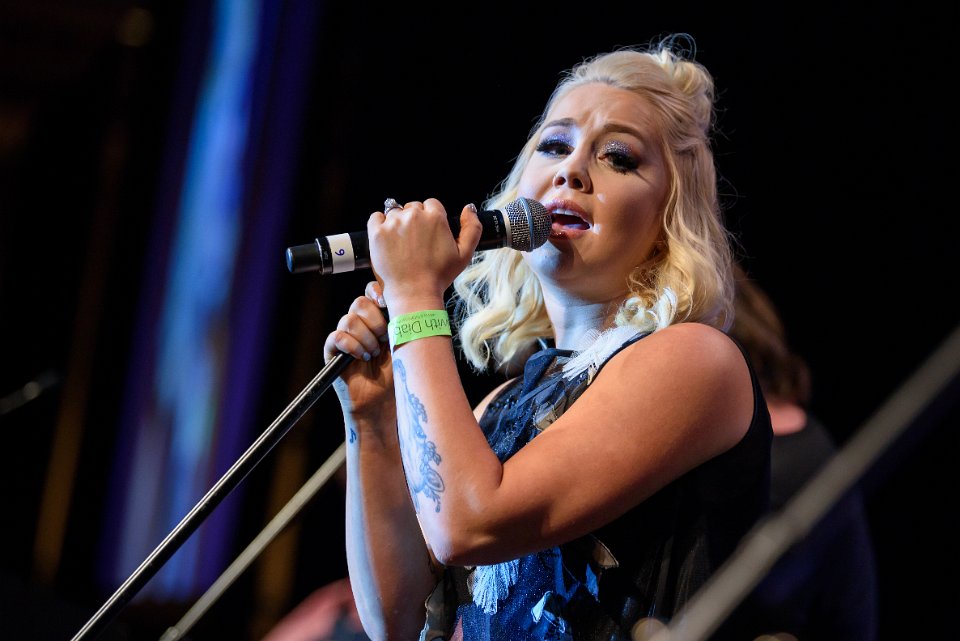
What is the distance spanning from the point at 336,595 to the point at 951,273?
1651 mm

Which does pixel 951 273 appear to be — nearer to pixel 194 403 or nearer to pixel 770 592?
pixel 770 592

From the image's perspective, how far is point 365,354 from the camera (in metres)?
1.37

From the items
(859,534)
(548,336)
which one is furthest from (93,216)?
(859,534)

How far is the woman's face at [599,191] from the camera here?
1.48 m

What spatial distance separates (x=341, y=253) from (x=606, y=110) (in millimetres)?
553

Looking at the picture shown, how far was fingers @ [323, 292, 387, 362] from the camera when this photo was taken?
1.35 m

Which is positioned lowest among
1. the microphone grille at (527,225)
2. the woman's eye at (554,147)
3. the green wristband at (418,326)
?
the green wristband at (418,326)

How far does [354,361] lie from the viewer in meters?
1.45

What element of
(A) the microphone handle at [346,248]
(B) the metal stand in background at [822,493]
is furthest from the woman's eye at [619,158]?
(B) the metal stand in background at [822,493]

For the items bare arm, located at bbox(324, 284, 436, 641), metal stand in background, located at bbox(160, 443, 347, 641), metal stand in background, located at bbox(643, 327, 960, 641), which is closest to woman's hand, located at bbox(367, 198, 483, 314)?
bare arm, located at bbox(324, 284, 436, 641)

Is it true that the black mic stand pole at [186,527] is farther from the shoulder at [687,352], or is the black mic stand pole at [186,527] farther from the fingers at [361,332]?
the shoulder at [687,352]

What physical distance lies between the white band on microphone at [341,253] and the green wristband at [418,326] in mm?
96

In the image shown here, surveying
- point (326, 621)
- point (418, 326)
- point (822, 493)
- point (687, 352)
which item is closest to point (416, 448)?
point (418, 326)

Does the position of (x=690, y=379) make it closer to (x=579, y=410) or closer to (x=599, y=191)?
(x=579, y=410)
